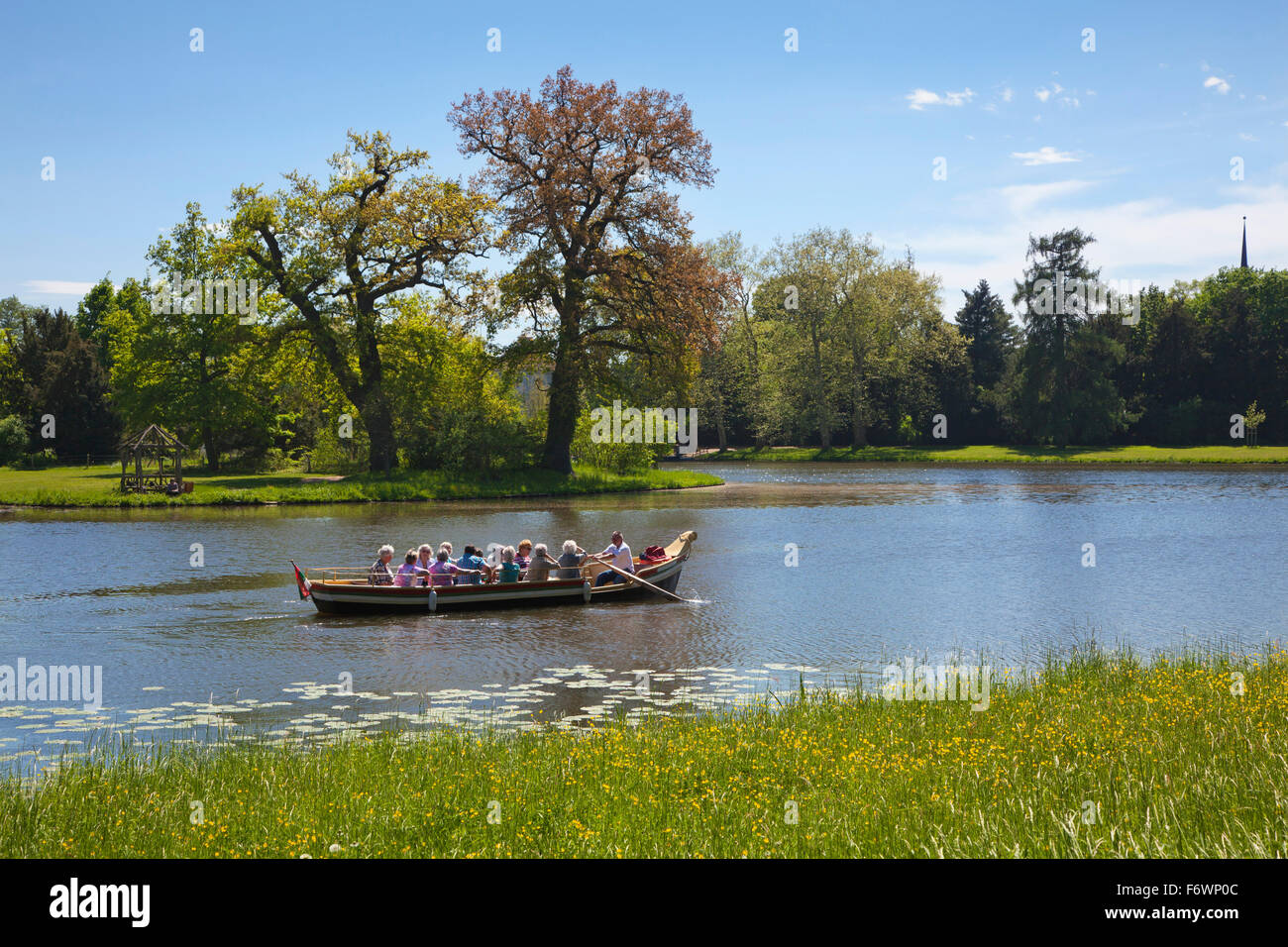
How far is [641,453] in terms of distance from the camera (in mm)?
57844

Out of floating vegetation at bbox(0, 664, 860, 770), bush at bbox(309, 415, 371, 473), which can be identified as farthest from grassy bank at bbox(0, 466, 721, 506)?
floating vegetation at bbox(0, 664, 860, 770)

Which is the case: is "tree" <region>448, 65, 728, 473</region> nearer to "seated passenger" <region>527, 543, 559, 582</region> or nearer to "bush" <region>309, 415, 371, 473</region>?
"bush" <region>309, 415, 371, 473</region>

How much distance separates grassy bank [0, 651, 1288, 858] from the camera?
6555 mm

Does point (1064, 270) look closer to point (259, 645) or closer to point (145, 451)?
point (145, 451)

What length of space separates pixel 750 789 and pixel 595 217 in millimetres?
43636

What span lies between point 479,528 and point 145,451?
24.5 m

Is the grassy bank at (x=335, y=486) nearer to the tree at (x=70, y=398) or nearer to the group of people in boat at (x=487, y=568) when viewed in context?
the tree at (x=70, y=398)

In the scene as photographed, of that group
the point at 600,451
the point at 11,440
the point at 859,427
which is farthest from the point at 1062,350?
the point at 11,440

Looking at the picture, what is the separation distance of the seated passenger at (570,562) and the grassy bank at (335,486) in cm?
2498

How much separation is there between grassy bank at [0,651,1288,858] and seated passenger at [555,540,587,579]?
10.9 metres

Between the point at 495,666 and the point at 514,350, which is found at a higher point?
the point at 514,350

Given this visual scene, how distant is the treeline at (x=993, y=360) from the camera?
259 ft

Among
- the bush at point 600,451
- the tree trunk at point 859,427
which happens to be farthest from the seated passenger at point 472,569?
the tree trunk at point 859,427
